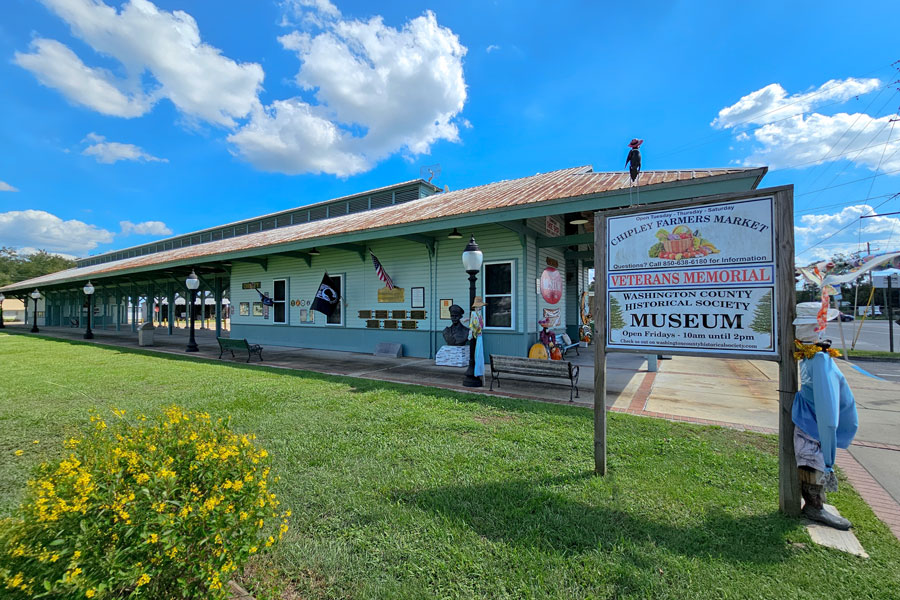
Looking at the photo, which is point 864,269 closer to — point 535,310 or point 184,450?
point 535,310

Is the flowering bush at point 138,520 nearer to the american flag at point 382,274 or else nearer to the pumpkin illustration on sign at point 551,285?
the pumpkin illustration on sign at point 551,285

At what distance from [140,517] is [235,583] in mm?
934

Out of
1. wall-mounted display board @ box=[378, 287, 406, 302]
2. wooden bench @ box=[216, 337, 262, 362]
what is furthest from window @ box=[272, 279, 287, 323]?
wall-mounted display board @ box=[378, 287, 406, 302]

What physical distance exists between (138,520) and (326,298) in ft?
38.4

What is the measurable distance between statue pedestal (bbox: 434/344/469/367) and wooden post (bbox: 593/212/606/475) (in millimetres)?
6321

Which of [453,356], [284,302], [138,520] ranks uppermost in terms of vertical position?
[284,302]

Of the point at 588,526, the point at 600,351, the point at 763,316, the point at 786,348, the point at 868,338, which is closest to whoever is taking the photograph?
the point at 588,526

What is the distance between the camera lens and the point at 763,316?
311cm

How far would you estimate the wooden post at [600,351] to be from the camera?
143 inches

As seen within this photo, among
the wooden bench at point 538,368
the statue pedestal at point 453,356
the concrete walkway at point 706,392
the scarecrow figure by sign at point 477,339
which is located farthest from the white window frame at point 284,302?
the wooden bench at point 538,368

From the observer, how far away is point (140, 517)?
1620 millimetres

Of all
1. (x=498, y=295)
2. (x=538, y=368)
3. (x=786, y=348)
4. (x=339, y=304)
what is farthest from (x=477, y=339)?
(x=339, y=304)

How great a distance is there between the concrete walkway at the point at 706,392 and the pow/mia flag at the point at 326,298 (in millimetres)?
1674

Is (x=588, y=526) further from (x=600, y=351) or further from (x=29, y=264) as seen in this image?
(x=29, y=264)
